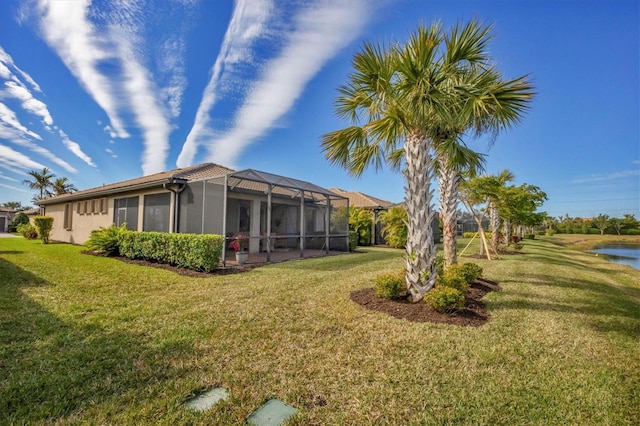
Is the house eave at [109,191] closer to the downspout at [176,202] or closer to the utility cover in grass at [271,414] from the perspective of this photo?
the downspout at [176,202]

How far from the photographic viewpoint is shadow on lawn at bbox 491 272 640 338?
4742 millimetres

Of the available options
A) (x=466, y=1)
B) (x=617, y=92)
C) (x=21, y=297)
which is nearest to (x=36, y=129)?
(x=21, y=297)

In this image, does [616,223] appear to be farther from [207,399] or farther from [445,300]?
[207,399]

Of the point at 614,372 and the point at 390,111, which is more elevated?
the point at 390,111

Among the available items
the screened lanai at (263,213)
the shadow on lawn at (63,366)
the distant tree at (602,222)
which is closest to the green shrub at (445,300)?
the shadow on lawn at (63,366)

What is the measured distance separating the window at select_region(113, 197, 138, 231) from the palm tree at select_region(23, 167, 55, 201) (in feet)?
139

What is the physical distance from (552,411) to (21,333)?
591 cm

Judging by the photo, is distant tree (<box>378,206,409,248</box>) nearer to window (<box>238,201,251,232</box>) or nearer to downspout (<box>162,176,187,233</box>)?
window (<box>238,201,251,232</box>)

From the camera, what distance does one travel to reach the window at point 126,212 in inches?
492

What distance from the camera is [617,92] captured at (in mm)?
10219

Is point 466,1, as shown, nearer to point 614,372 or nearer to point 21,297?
point 614,372

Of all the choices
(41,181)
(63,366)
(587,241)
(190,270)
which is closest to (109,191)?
(190,270)

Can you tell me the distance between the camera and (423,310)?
496cm

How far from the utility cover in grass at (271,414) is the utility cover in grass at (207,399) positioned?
0.37 metres
